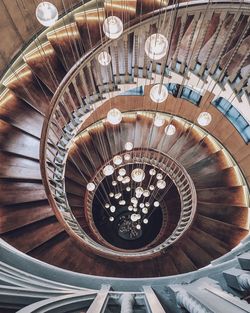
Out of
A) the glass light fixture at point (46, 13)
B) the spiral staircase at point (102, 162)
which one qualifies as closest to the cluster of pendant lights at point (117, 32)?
the glass light fixture at point (46, 13)

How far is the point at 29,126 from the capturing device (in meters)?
4.54

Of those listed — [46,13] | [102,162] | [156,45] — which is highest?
[46,13]

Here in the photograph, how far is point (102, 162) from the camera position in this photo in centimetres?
→ 750

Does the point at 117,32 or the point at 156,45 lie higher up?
the point at 117,32

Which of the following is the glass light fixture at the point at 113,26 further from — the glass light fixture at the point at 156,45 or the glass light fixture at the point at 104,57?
the glass light fixture at the point at 104,57

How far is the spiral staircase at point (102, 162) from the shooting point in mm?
1770

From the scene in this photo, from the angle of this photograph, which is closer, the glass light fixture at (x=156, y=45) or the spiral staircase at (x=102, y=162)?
the spiral staircase at (x=102, y=162)

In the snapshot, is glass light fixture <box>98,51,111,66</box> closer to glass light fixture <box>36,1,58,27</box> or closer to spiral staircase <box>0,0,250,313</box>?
spiral staircase <box>0,0,250,313</box>

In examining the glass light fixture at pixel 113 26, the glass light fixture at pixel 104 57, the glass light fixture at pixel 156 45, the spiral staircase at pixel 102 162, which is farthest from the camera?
the glass light fixture at pixel 104 57

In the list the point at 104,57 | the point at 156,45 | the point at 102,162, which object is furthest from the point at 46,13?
the point at 102,162

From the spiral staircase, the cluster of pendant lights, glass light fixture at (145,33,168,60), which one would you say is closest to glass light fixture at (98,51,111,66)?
the spiral staircase

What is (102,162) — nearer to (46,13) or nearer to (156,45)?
(46,13)

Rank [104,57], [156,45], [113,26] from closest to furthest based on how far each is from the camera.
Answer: [156,45] → [113,26] → [104,57]

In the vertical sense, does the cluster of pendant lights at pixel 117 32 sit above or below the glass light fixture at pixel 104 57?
below
